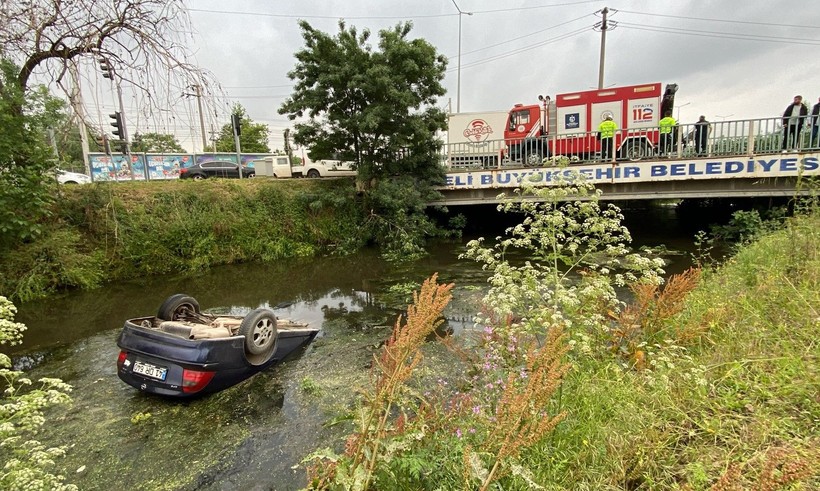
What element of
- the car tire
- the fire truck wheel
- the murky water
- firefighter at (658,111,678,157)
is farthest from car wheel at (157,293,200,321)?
firefighter at (658,111,678,157)

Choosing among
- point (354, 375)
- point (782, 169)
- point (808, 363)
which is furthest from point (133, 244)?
point (782, 169)

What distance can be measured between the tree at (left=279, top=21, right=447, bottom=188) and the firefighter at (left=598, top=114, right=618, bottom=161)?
497 centimetres

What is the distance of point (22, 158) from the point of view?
7.53m

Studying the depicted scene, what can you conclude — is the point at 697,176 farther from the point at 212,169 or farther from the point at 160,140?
the point at 212,169

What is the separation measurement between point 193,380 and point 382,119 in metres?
9.38

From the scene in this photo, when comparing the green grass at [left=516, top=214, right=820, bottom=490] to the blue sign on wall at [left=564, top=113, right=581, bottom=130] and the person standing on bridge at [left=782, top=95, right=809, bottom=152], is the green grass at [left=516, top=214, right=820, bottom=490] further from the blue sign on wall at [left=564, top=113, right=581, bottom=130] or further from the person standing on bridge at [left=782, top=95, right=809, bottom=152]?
the blue sign on wall at [left=564, top=113, right=581, bottom=130]

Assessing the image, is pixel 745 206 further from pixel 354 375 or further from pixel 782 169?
pixel 354 375

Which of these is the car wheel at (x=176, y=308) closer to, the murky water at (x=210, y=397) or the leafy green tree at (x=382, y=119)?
the murky water at (x=210, y=397)

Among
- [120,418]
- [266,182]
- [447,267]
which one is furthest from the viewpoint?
[266,182]

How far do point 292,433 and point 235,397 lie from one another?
1.03m

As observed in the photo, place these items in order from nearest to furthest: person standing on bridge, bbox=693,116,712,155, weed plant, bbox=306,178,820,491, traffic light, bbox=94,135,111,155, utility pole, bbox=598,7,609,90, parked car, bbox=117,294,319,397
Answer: weed plant, bbox=306,178,820,491
parked car, bbox=117,294,319,397
traffic light, bbox=94,135,111,155
person standing on bridge, bbox=693,116,712,155
utility pole, bbox=598,7,609,90

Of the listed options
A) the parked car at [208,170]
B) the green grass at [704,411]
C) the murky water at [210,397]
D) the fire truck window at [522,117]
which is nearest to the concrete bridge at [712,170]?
the murky water at [210,397]

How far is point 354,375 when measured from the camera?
459 cm

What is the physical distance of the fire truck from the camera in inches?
506
